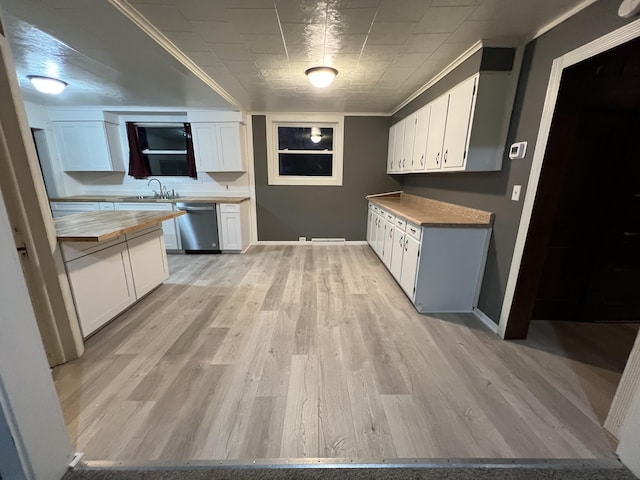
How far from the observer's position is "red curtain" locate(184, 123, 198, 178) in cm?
468

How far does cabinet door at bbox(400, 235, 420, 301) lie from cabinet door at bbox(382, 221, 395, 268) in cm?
51

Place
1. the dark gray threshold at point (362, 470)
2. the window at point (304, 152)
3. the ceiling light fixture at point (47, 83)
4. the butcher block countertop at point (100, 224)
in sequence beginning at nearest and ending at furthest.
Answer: the dark gray threshold at point (362, 470), the butcher block countertop at point (100, 224), the ceiling light fixture at point (47, 83), the window at point (304, 152)

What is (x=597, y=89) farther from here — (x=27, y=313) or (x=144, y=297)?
(x=144, y=297)

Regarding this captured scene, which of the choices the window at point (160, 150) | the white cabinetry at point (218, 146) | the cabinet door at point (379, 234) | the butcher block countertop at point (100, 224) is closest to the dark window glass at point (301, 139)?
the white cabinetry at point (218, 146)

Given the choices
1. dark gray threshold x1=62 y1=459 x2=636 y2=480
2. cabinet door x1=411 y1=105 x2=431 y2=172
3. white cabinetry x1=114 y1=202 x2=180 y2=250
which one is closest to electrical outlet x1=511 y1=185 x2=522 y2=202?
cabinet door x1=411 y1=105 x2=431 y2=172

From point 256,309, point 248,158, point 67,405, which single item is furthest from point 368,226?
point 67,405

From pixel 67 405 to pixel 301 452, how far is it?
1.43 meters

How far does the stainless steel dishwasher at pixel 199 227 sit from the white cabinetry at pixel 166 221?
0.10 m

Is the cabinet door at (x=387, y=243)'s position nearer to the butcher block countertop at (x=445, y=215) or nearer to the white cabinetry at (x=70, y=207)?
the butcher block countertop at (x=445, y=215)

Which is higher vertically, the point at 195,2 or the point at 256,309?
the point at 195,2

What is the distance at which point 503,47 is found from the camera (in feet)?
6.86

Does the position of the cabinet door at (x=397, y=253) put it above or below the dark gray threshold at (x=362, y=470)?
above

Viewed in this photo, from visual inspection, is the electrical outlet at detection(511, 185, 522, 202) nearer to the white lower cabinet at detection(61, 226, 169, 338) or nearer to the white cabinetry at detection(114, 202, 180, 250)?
the white lower cabinet at detection(61, 226, 169, 338)

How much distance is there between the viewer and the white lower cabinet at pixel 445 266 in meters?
2.47
